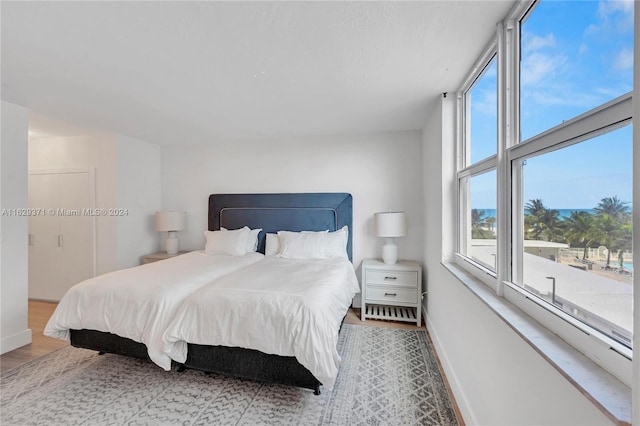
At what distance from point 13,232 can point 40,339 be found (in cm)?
115

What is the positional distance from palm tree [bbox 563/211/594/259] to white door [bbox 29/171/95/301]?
4956mm

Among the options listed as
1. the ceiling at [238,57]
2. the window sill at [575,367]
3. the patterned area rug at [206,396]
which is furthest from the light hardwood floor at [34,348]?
the window sill at [575,367]

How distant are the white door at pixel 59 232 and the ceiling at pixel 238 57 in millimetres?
1160

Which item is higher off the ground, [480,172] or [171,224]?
[480,172]

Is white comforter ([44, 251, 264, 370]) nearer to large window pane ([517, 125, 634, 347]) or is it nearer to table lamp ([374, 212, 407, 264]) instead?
table lamp ([374, 212, 407, 264])

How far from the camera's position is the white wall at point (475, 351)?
83 centimetres

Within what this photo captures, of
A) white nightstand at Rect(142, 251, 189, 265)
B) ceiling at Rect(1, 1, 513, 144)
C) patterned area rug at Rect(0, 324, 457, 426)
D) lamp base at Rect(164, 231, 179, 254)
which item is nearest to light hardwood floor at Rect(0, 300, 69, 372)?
patterned area rug at Rect(0, 324, 457, 426)

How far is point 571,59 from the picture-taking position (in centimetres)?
93

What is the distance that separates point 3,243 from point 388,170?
13.8ft

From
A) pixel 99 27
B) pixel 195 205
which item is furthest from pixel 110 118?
pixel 99 27

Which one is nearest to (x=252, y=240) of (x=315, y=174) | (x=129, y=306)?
(x=315, y=174)

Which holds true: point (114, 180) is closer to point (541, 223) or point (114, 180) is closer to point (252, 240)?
point (252, 240)

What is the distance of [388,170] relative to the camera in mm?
3531

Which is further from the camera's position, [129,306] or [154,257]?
[154,257]
